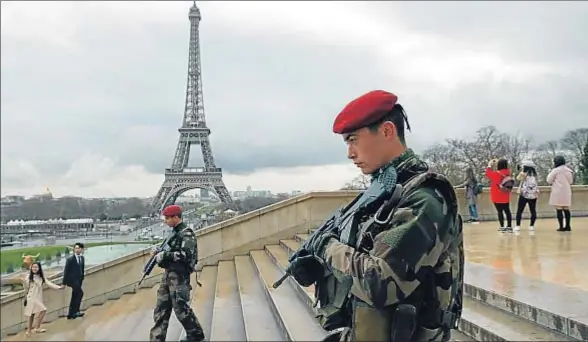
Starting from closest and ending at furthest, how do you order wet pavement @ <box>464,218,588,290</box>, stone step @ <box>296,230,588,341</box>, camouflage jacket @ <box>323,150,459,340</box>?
camouflage jacket @ <box>323,150,459,340</box>
stone step @ <box>296,230,588,341</box>
wet pavement @ <box>464,218,588,290</box>

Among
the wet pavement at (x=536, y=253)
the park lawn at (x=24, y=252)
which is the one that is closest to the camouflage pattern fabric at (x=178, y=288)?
the park lawn at (x=24, y=252)

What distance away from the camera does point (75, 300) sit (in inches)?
362

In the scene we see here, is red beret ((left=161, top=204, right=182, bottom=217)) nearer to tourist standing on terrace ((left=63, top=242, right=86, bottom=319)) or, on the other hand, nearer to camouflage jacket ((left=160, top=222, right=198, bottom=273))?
camouflage jacket ((left=160, top=222, right=198, bottom=273))

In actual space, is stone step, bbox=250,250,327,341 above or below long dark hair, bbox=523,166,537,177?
below

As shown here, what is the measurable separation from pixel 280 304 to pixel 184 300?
1.07 metres

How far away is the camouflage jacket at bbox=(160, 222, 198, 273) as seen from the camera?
238 inches

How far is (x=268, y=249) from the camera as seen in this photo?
35.1 ft

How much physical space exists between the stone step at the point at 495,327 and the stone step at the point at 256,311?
1931 millimetres

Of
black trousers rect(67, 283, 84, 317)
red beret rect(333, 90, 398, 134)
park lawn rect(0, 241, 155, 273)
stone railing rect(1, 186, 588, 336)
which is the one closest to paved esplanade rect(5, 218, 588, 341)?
black trousers rect(67, 283, 84, 317)


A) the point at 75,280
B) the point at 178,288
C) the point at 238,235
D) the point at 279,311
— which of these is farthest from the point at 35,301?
the point at 279,311

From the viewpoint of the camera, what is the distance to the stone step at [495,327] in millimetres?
3768

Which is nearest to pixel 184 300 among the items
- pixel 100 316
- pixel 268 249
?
pixel 100 316

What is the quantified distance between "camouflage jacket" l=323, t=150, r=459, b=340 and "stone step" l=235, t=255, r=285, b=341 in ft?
14.2

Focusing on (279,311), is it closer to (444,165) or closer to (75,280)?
(444,165)
